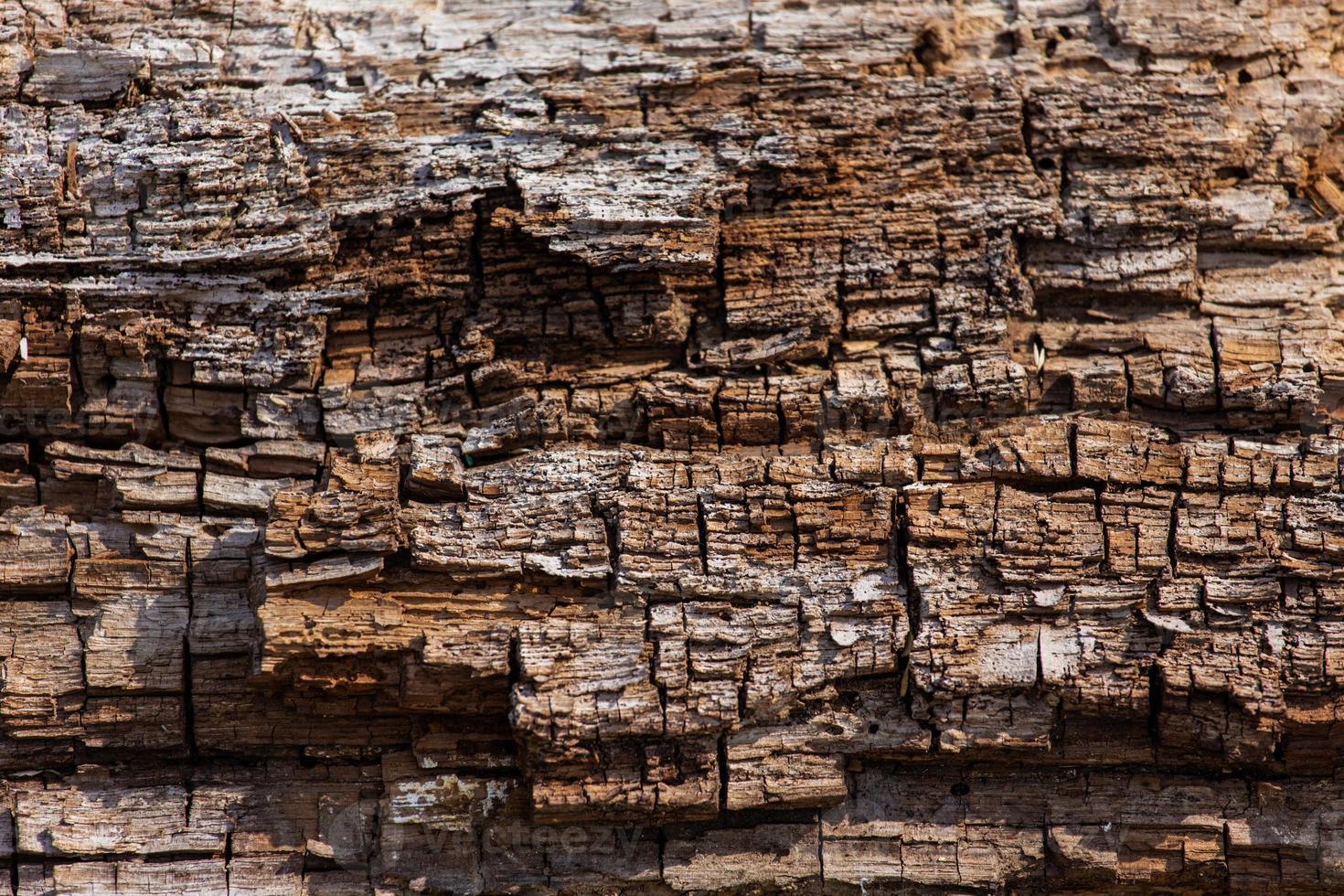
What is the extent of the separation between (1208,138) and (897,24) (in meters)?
1.47

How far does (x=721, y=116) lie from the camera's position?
14.0 ft

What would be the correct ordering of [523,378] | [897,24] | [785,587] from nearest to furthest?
[785,587] < [523,378] < [897,24]

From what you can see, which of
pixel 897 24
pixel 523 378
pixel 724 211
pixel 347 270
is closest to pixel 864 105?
pixel 897 24

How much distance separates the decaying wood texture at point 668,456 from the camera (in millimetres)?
3793

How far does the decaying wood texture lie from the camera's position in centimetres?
379

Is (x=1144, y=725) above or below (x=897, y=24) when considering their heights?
below

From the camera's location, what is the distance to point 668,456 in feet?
13.1

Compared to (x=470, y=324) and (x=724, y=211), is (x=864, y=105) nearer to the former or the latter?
(x=724, y=211)

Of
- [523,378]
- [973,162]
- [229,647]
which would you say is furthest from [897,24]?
[229,647]

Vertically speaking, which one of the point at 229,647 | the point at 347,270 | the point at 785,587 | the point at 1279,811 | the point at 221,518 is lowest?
the point at 1279,811

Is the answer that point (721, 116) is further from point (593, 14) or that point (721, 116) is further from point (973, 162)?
point (973, 162)

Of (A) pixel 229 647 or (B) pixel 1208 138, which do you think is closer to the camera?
(A) pixel 229 647

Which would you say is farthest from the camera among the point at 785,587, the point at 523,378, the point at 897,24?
the point at 897,24

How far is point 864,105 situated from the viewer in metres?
4.31
